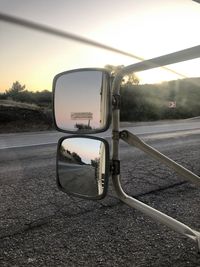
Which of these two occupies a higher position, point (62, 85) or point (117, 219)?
point (62, 85)

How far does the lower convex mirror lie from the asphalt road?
1.26 meters

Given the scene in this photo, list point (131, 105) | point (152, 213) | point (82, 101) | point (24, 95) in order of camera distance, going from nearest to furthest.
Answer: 1. point (82, 101)
2. point (152, 213)
3. point (131, 105)
4. point (24, 95)

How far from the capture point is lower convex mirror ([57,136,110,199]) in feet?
5.78

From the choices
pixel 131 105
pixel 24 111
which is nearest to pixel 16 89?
pixel 24 111

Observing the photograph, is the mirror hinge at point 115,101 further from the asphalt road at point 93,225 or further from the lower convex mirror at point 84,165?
the asphalt road at point 93,225

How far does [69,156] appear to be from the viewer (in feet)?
6.17

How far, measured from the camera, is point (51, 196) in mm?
4848

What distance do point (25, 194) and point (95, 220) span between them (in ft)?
4.54

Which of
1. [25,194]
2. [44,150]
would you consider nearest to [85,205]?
[25,194]

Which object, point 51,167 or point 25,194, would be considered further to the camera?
point 51,167

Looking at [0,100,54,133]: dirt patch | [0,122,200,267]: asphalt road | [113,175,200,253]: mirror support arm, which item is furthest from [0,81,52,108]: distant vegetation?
[113,175,200,253]: mirror support arm

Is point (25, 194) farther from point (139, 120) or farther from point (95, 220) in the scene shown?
point (139, 120)

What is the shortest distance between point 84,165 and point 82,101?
0.29 metres

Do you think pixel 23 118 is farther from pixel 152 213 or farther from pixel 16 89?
pixel 152 213
